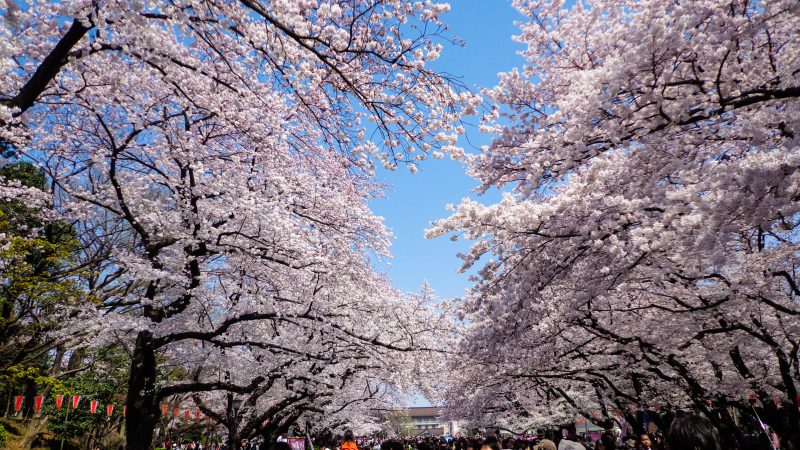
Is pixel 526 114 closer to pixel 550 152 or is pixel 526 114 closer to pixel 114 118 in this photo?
pixel 550 152

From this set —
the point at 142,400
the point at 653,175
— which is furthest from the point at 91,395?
the point at 653,175

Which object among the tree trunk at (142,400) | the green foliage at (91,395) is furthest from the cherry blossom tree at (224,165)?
the green foliage at (91,395)

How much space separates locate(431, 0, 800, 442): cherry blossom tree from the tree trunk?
21.2ft

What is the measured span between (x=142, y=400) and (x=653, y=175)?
9.81 meters

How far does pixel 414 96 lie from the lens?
18.6ft

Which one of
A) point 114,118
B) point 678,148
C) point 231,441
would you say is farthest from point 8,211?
point 678,148

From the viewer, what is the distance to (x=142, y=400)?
9.84 m

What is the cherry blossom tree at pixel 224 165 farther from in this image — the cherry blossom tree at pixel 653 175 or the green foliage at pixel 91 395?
the green foliage at pixel 91 395

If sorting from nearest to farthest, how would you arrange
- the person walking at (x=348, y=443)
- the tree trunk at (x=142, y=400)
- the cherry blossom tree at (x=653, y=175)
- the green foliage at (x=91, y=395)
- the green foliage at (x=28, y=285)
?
1. the cherry blossom tree at (x=653, y=175)
2. the person walking at (x=348, y=443)
3. the tree trunk at (x=142, y=400)
4. the green foliage at (x=28, y=285)
5. the green foliage at (x=91, y=395)

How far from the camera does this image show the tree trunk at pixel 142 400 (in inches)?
380

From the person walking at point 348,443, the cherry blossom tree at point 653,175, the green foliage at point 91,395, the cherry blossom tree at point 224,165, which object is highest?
the green foliage at point 91,395

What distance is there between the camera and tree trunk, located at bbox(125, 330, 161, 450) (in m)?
9.66

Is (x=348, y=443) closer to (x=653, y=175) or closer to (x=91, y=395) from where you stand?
(x=653, y=175)

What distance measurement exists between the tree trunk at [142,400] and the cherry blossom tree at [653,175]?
647 cm
